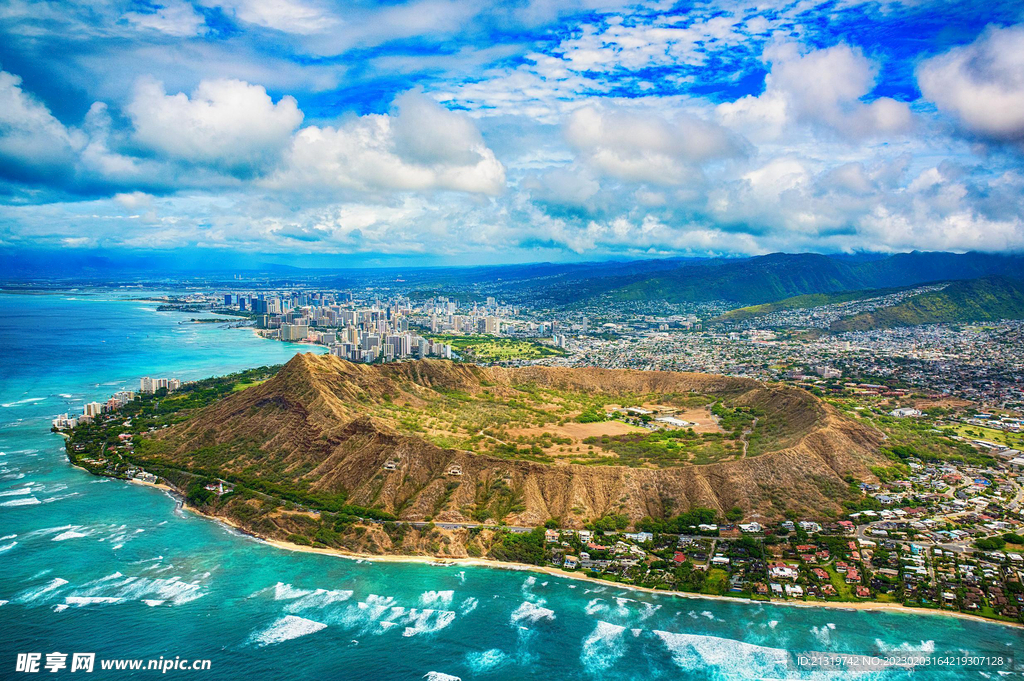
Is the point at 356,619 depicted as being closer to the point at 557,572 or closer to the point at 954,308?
the point at 557,572

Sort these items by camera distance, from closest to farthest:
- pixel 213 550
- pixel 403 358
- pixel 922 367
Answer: pixel 213 550 < pixel 922 367 < pixel 403 358

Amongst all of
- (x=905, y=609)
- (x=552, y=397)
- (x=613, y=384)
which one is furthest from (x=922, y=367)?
(x=905, y=609)

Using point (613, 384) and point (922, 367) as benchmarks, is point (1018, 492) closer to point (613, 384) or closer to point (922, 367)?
A: point (613, 384)

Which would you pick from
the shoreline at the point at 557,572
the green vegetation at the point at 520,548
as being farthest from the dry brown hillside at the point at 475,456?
the shoreline at the point at 557,572

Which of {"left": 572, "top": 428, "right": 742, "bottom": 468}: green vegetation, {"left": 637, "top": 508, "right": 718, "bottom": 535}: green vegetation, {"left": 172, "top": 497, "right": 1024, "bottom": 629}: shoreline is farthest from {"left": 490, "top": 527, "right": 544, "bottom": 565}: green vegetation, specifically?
{"left": 572, "top": 428, "right": 742, "bottom": 468}: green vegetation

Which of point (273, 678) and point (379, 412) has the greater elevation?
point (379, 412)

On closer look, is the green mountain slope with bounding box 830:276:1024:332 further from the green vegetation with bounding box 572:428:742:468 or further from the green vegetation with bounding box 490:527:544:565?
the green vegetation with bounding box 490:527:544:565

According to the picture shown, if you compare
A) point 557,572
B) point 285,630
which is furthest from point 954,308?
point 285,630
